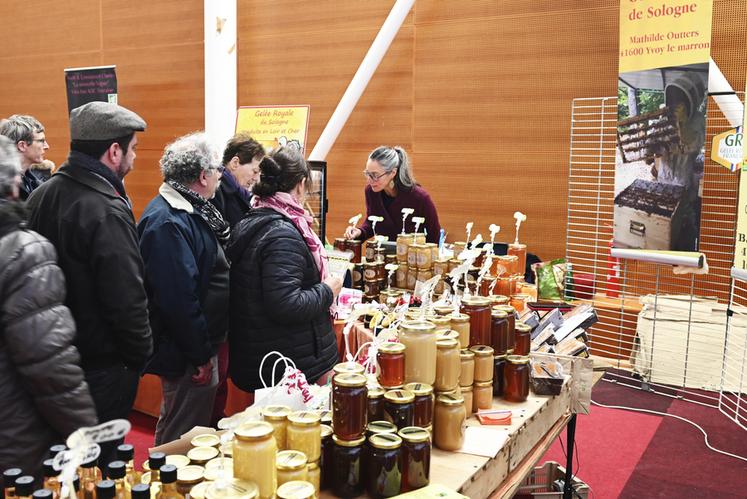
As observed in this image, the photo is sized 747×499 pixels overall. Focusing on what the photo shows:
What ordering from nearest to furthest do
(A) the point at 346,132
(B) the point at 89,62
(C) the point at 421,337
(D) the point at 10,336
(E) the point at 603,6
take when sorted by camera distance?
(D) the point at 10,336 < (C) the point at 421,337 < (E) the point at 603,6 < (A) the point at 346,132 < (B) the point at 89,62

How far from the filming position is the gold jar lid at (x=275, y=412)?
4.57 ft

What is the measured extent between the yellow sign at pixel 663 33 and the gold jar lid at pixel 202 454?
342 centimetres

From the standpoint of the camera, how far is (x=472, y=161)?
5.53 meters

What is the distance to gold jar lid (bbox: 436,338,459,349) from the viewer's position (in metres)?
1.72

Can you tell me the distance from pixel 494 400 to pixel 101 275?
4.12ft

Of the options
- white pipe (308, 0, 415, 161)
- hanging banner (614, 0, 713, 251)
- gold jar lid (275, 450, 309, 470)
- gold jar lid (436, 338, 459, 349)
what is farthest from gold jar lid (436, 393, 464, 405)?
white pipe (308, 0, 415, 161)

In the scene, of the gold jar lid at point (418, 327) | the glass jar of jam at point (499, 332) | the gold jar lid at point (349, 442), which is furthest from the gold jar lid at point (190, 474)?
the glass jar of jam at point (499, 332)

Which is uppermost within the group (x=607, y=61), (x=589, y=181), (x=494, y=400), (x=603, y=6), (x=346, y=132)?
(x=603, y=6)

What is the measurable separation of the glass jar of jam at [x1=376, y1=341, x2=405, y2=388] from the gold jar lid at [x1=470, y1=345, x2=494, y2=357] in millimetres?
384

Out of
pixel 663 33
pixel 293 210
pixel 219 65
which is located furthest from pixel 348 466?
pixel 219 65

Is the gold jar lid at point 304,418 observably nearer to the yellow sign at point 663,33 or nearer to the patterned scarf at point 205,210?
the patterned scarf at point 205,210

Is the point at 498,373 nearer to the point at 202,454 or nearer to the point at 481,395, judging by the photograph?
the point at 481,395

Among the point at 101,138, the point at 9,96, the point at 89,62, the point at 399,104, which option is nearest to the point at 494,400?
the point at 101,138

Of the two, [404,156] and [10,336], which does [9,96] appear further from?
[10,336]
